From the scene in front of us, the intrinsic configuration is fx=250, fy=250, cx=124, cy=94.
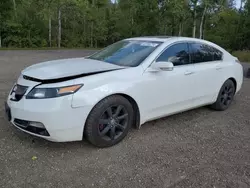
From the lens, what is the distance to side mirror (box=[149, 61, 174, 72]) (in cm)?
348

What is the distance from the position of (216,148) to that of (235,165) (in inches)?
17.0

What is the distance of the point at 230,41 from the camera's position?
3178cm

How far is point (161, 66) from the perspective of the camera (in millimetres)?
3488

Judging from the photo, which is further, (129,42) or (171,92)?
(129,42)

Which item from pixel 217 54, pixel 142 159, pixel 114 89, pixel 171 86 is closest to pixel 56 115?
pixel 114 89

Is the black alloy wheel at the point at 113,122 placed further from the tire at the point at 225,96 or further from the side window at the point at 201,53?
the tire at the point at 225,96

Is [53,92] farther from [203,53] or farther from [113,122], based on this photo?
[203,53]

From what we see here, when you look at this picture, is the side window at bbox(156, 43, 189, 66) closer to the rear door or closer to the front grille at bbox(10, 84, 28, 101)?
the rear door

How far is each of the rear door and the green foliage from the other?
22549mm

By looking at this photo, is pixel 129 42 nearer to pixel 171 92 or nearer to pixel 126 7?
pixel 171 92

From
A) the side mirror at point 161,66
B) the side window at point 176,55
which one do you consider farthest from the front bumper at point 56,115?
the side window at point 176,55

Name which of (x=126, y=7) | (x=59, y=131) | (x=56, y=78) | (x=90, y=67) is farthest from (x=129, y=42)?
(x=126, y=7)

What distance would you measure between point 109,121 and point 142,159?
0.65 metres

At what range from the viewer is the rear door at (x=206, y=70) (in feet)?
13.9
